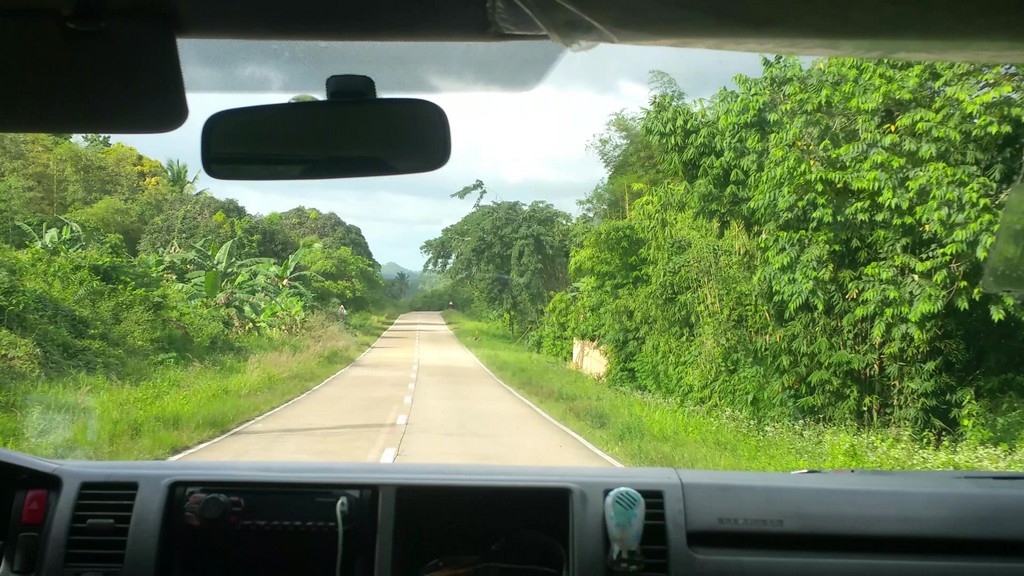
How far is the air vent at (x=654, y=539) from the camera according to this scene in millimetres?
2850

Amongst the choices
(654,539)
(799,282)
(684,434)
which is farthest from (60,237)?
(799,282)

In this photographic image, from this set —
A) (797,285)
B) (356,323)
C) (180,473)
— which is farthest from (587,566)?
(797,285)

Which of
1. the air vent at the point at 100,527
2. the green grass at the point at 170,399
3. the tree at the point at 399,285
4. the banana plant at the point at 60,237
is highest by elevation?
the banana plant at the point at 60,237

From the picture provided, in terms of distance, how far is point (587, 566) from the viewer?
288 cm

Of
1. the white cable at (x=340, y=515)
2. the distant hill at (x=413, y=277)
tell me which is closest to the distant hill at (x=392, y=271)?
the distant hill at (x=413, y=277)

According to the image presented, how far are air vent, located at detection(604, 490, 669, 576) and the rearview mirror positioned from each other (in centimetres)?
125

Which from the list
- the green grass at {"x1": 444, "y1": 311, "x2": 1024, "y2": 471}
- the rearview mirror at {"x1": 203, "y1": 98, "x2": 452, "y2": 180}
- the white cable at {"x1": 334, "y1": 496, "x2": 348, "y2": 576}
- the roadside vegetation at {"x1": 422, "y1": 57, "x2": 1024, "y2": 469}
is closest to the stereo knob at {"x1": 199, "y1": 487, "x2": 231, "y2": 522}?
the white cable at {"x1": 334, "y1": 496, "x2": 348, "y2": 576}

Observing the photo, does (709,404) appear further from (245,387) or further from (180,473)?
(180,473)

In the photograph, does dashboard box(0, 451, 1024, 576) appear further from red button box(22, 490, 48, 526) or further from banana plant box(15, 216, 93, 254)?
banana plant box(15, 216, 93, 254)

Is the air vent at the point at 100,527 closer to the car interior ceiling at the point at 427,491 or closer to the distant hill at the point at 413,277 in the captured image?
the car interior ceiling at the point at 427,491

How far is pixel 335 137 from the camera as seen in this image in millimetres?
2439

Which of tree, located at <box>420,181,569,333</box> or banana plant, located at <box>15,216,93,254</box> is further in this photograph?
banana plant, located at <box>15,216,93,254</box>

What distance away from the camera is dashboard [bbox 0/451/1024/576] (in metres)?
2.92

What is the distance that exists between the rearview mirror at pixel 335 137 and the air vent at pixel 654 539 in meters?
1.25
